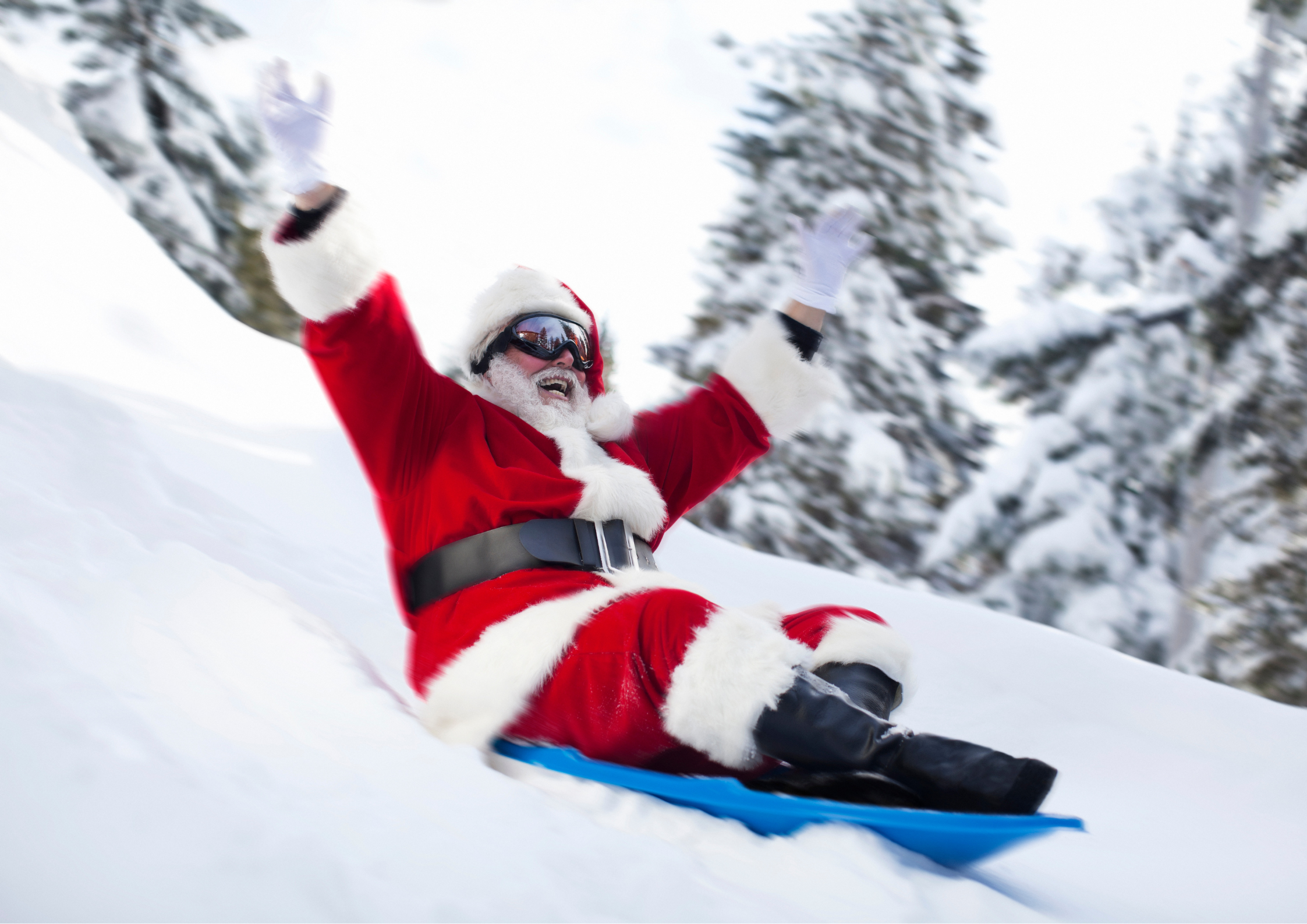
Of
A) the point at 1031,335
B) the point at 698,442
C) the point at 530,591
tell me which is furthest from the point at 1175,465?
the point at 530,591

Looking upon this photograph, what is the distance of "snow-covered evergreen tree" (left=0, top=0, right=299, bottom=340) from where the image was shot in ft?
29.3

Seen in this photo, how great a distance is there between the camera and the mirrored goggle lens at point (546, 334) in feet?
8.15

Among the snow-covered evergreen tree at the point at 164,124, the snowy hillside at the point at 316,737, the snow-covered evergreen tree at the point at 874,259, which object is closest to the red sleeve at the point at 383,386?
the snowy hillside at the point at 316,737

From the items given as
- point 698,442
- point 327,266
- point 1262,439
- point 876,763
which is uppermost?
point 327,266

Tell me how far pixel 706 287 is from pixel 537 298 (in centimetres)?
759

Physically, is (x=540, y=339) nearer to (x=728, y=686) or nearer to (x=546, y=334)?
(x=546, y=334)

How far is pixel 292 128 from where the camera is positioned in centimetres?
195

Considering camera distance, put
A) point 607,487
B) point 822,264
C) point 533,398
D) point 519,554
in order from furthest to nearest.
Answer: point 822,264, point 533,398, point 607,487, point 519,554

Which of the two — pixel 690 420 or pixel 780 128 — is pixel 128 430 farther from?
pixel 780 128

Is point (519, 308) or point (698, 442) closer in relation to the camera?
point (519, 308)

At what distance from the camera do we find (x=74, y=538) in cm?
186

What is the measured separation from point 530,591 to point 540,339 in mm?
815

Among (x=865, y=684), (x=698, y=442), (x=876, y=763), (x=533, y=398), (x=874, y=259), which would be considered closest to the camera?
(x=876, y=763)

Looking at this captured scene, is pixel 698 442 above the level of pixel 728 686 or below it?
below
